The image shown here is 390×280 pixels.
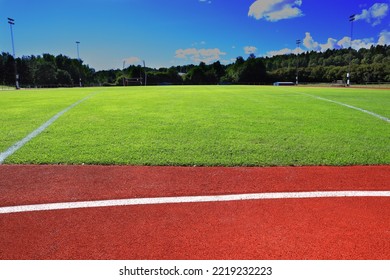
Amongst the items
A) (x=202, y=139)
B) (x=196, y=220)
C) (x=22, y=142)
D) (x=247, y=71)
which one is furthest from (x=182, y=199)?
(x=247, y=71)

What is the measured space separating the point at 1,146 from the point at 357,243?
8092 millimetres

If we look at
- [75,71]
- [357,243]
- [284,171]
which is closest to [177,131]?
[284,171]

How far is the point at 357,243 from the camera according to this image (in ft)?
11.0

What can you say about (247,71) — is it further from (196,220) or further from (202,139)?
(196,220)

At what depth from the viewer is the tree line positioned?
10012cm

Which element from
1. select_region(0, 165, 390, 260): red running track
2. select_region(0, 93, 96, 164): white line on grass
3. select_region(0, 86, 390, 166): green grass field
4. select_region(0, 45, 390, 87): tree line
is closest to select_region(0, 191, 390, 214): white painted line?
select_region(0, 165, 390, 260): red running track

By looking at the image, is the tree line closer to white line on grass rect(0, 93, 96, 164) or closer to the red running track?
white line on grass rect(0, 93, 96, 164)

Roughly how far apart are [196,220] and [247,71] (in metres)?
123

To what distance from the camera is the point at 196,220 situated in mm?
3885

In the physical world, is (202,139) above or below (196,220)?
above

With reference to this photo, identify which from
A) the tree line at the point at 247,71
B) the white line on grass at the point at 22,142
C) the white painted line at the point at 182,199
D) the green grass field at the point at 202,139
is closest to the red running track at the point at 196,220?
the white painted line at the point at 182,199

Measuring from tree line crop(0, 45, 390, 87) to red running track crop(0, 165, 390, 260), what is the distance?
9110 cm

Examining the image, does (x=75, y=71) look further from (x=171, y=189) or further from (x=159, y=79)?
(x=171, y=189)

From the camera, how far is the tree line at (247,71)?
100m
